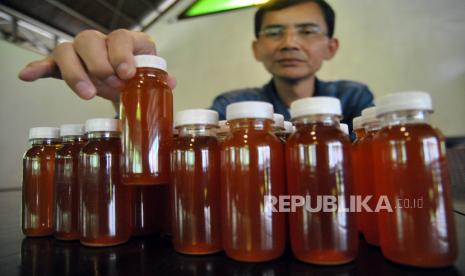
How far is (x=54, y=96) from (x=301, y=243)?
2.56 metres

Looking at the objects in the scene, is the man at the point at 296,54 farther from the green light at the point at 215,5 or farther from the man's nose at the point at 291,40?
the green light at the point at 215,5

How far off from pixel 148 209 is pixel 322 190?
338 mm

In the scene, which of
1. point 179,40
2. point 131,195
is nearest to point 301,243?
point 131,195

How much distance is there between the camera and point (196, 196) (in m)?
0.43

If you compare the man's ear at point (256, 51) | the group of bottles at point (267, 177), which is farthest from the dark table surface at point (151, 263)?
the man's ear at point (256, 51)

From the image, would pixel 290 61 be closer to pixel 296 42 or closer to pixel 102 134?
pixel 296 42

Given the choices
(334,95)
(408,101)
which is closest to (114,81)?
(408,101)

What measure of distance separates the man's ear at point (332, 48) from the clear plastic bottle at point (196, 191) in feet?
5.30

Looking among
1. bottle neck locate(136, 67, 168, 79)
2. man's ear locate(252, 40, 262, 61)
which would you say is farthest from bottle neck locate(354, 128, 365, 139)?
man's ear locate(252, 40, 262, 61)

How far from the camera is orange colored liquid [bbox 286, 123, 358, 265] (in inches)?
A: 14.4

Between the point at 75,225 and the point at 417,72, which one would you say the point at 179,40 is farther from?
the point at 75,225

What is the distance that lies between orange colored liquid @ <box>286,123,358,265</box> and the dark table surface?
17mm

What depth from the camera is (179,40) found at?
241 cm

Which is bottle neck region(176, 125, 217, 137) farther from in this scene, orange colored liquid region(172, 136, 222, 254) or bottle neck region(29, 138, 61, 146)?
bottle neck region(29, 138, 61, 146)
